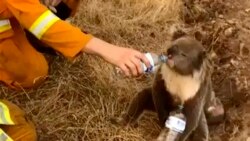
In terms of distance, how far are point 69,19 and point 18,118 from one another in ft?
4.14

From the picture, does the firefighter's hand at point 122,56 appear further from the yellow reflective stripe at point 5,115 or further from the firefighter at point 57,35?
the yellow reflective stripe at point 5,115

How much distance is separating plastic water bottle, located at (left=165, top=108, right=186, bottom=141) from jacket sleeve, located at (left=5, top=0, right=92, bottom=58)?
676mm

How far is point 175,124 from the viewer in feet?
10.9

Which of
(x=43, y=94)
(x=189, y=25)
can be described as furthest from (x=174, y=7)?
(x=43, y=94)

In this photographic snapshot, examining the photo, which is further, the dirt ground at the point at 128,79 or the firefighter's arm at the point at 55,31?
the dirt ground at the point at 128,79

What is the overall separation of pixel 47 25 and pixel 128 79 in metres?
1.06

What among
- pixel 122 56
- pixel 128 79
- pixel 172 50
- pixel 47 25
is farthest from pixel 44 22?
pixel 128 79

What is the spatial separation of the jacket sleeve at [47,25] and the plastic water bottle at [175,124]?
676 millimetres

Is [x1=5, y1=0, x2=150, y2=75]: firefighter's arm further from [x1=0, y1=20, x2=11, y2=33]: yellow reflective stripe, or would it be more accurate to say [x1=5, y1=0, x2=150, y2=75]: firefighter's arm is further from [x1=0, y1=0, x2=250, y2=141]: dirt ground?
[x1=0, y1=0, x2=250, y2=141]: dirt ground

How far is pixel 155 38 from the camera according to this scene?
14.4 ft

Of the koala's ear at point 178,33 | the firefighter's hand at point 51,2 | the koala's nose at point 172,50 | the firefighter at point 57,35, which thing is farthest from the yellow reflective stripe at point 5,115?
the koala's ear at point 178,33

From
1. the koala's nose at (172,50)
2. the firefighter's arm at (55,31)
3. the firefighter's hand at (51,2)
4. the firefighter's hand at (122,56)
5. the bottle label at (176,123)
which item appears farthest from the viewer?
the firefighter's hand at (51,2)

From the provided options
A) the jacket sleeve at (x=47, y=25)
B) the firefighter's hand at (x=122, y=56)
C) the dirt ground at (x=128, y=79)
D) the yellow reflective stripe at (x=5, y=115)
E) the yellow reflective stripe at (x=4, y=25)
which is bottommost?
the dirt ground at (x=128, y=79)

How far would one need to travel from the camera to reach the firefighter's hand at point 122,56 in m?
2.88
